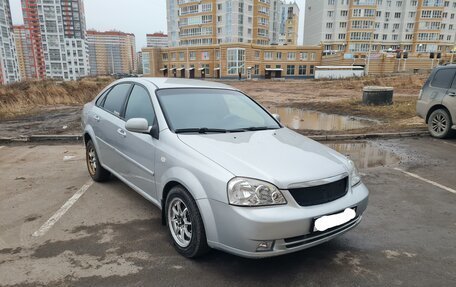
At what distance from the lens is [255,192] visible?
2.55 m

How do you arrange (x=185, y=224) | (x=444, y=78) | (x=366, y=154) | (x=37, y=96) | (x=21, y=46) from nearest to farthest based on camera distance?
(x=185, y=224), (x=366, y=154), (x=444, y=78), (x=37, y=96), (x=21, y=46)

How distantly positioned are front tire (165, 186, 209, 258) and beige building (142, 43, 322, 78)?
2528 inches

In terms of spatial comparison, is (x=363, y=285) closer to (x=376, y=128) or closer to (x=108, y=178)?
(x=108, y=178)

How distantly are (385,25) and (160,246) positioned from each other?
91787 millimetres

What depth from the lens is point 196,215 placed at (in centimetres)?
278

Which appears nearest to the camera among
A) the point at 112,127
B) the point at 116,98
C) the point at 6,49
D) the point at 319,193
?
the point at 319,193

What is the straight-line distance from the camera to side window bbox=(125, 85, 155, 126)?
370 centimetres

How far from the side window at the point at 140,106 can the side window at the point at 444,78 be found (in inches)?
314

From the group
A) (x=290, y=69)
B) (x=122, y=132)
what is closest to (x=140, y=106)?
(x=122, y=132)

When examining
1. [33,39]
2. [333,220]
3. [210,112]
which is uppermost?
[33,39]

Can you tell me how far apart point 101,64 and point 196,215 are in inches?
5501

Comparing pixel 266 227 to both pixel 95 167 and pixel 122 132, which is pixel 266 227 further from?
pixel 95 167

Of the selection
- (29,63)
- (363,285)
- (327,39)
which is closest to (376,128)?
(363,285)

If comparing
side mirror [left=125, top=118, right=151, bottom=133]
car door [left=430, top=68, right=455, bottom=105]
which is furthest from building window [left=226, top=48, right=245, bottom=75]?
side mirror [left=125, top=118, right=151, bottom=133]
